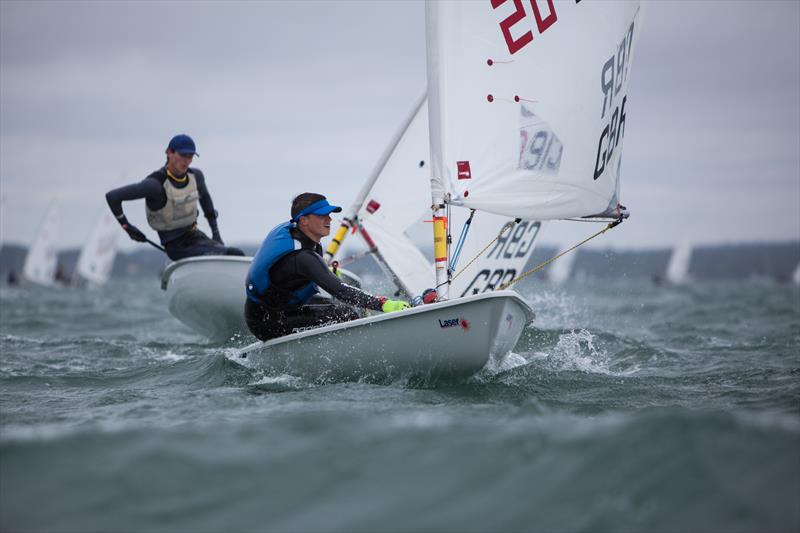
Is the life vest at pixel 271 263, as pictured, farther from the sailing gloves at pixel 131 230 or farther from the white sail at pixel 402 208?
the white sail at pixel 402 208

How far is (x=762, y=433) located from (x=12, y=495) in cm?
255

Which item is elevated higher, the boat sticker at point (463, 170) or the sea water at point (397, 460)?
the boat sticker at point (463, 170)

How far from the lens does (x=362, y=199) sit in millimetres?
7902

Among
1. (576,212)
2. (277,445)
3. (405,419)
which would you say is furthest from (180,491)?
(576,212)

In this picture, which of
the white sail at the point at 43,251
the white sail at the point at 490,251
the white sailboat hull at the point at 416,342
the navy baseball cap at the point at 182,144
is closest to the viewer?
the white sailboat hull at the point at 416,342

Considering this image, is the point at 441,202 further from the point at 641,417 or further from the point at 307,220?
the point at 641,417

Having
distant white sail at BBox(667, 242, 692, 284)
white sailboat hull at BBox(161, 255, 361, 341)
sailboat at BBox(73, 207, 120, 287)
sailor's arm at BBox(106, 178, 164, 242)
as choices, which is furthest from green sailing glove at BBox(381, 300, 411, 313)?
distant white sail at BBox(667, 242, 692, 284)

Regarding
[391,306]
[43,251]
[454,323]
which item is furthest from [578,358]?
[43,251]

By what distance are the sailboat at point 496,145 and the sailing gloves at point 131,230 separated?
2.10 metres

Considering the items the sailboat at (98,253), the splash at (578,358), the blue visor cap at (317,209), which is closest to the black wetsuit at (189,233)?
the blue visor cap at (317,209)

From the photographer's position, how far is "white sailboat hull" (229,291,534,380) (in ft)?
14.0

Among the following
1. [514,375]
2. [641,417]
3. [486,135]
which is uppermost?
[486,135]

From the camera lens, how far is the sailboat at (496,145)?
4.41 meters

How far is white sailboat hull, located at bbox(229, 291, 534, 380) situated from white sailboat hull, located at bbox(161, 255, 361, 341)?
7.58 feet
